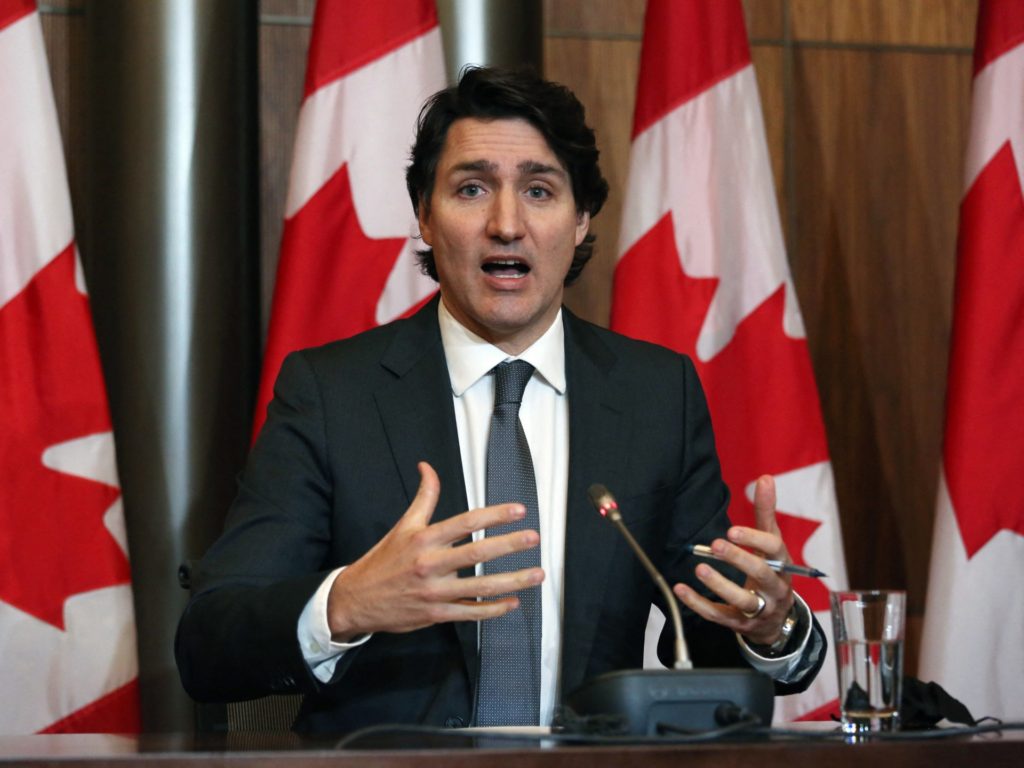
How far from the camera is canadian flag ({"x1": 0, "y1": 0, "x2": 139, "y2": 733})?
8.24ft

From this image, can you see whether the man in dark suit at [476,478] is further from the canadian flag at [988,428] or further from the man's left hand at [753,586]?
the canadian flag at [988,428]

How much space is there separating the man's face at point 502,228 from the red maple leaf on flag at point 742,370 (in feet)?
2.64

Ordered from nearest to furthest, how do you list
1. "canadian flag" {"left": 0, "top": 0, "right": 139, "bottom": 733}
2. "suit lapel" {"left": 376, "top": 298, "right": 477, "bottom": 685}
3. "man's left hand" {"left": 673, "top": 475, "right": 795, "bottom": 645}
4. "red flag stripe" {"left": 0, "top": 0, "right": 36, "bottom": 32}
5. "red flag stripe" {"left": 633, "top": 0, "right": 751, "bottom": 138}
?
1. "man's left hand" {"left": 673, "top": 475, "right": 795, "bottom": 645}
2. "suit lapel" {"left": 376, "top": 298, "right": 477, "bottom": 685}
3. "canadian flag" {"left": 0, "top": 0, "right": 139, "bottom": 733}
4. "red flag stripe" {"left": 0, "top": 0, "right": 36, "bottom": 32}
5. "red flag stripe" {"left": 633, "top": 0, "right": 751, "bottom": 138}

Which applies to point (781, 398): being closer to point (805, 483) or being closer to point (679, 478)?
point (805, 483)

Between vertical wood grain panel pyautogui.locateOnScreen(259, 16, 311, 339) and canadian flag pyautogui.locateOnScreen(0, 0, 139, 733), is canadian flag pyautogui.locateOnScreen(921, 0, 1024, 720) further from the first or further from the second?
canadian flag pyautogui.locateOnScreen(0, 0, 139, 733)

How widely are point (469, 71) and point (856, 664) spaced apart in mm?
1218

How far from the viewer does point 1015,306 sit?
2791 millimetres

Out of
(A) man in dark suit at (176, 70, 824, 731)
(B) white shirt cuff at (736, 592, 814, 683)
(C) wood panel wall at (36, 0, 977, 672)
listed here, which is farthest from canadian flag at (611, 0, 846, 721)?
(B) white shirt cuff at (736, 592, 814, 683)

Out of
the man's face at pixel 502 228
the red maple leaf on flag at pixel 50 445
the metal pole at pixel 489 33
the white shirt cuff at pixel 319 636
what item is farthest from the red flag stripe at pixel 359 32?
the white shirt cuff at pixel 319 636

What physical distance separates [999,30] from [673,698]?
2.21 m

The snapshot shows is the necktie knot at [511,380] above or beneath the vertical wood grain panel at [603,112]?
beneath

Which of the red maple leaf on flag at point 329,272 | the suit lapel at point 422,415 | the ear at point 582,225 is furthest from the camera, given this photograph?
the red maple leaf on flag at point 329,272

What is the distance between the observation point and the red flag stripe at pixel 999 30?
287 centimetres

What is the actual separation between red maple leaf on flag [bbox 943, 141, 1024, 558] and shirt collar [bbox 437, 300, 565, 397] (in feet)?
3.77
